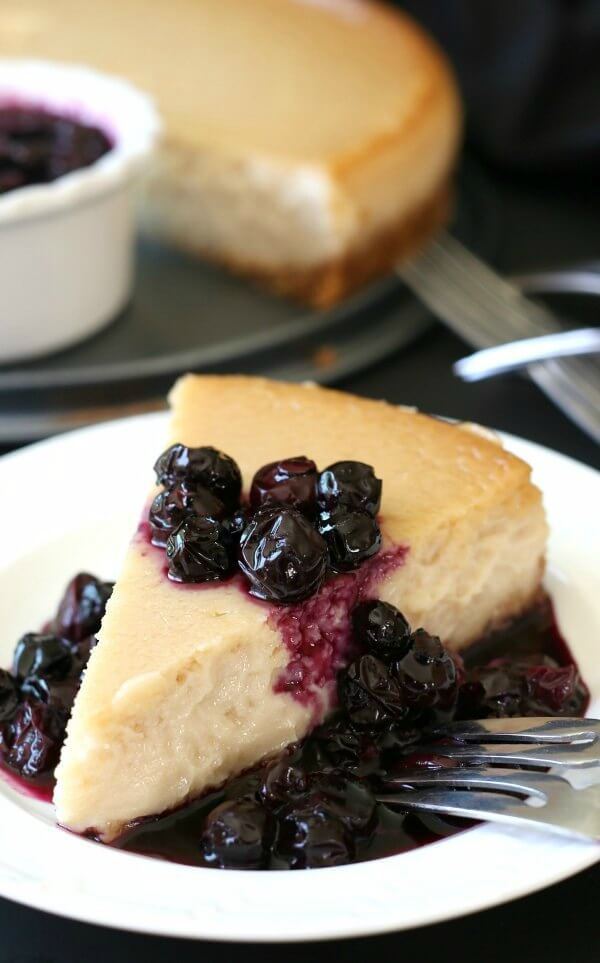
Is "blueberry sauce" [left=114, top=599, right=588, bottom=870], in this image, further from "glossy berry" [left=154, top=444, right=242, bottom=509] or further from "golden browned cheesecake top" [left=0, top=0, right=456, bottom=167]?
"golden browned cheesecake top" [left=0, top=0, right=456, bottom=167]

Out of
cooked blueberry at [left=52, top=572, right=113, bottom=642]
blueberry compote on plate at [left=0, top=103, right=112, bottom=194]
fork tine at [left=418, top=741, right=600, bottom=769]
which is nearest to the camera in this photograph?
fork tine at [left=418, top=741, right=600, bottom=769]

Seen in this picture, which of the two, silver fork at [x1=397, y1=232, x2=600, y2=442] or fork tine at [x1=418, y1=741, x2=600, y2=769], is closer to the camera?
fork tine at [x1=418, y1=741, x2=600, y2=769]

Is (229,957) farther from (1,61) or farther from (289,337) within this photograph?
(1,61)

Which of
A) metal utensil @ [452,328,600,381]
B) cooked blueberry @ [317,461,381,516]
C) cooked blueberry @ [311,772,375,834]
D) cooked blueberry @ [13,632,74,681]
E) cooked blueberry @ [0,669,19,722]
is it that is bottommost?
cooked blueberry @ [0,669,19,722]

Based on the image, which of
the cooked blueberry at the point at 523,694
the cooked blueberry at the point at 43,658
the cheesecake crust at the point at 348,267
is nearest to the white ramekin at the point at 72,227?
the cheesecake crust at the point at 348,267

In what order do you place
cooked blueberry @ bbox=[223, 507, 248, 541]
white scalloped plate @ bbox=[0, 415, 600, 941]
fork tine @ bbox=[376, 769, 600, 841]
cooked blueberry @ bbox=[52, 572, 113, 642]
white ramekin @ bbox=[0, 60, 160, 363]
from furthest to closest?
white ramekin @ bbox=[0, 60, 160, 363], cooked blueberry @ bbox=[52, 572, 113, 642], cooked blueberry @ bbox=[223, 507, 248, 541], fork tine @ bbox=[376, 769, 600, 841], white scalloped plate @ bbox=[0, 415, 600, 941]

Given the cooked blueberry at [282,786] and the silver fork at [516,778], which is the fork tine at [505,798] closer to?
the silver fork at [516,778]

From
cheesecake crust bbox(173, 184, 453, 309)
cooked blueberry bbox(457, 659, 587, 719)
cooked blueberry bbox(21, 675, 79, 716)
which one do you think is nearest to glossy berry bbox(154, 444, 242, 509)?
cooked blueberry bbox(21, 675, 79, 716)
